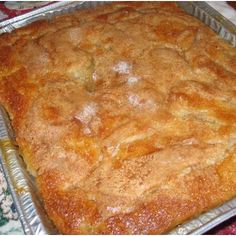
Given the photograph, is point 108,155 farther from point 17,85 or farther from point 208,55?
point 208,55

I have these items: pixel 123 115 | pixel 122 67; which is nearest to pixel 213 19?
pixel 122 67

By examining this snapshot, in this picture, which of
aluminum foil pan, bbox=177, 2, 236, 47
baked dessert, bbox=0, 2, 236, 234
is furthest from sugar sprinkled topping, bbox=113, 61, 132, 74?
aluminum foil pan, bbox=177, 2, 236, 47

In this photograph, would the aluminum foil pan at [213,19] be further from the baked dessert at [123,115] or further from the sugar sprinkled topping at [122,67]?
the sugar sprinkled topping at [122,67]

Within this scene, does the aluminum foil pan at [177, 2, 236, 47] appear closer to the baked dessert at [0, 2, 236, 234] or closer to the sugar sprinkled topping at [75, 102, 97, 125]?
the baked dessert at [0, 2, 236, 234]

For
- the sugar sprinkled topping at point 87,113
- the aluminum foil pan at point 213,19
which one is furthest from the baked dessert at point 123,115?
the aluminum foil pan at point 213,19

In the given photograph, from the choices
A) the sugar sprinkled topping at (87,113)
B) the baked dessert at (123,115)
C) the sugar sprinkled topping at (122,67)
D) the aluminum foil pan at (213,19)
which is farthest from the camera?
the aluminum foil pan at (213,19)

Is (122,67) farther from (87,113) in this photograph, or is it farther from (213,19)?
(213,19)

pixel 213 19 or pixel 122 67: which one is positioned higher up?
pixel 213 19
